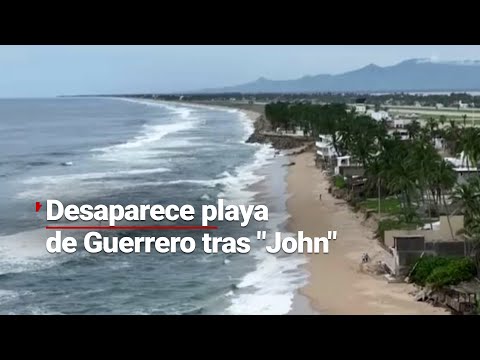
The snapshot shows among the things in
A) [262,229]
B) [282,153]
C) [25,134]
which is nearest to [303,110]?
[282,153]

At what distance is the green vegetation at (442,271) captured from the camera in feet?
45.6

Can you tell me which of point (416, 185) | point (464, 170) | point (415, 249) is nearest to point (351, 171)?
point (464, 170)

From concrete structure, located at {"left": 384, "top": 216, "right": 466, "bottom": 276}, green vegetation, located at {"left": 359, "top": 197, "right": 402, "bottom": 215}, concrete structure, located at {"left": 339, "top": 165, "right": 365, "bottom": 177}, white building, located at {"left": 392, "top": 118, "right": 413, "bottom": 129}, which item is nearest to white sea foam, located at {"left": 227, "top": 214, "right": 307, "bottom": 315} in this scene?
concrete structure, located at {"left": 384, "top": 216, "right": 466, "bottom": 276}

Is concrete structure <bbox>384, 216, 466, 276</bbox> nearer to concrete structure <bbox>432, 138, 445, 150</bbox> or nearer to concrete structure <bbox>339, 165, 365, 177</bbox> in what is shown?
concrete structure <bbox>339, 165, 365, 177</bbox>

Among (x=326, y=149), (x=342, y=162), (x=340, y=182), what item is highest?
(x=326, y=149)

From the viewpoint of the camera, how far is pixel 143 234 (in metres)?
20.6

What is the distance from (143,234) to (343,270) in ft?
20.8

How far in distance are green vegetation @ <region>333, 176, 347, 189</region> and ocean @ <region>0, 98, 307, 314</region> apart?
6.61 feet

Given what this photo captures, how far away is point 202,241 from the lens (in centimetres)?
2016

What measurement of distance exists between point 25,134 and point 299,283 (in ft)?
185

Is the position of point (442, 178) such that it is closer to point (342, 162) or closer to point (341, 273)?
point (341, 273)

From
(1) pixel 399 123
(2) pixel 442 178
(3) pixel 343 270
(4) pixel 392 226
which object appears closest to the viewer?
(3) pixel 343 270

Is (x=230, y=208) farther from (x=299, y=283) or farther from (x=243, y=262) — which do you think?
(x=299, y=283)

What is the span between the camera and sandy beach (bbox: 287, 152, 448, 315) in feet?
45.5
